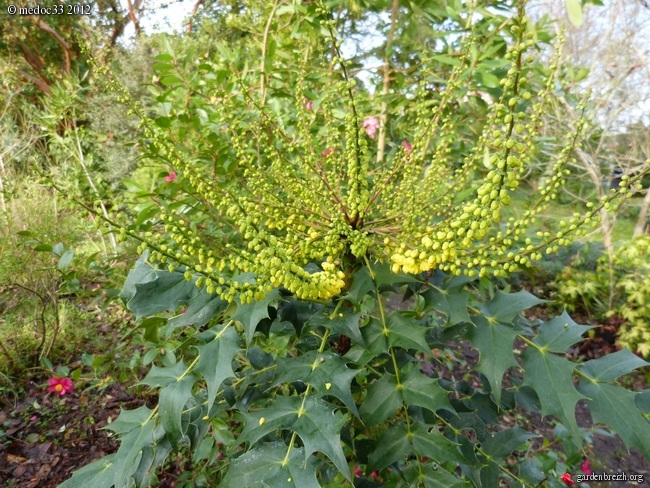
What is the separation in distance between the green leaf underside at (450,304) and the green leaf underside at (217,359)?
20.8 inches

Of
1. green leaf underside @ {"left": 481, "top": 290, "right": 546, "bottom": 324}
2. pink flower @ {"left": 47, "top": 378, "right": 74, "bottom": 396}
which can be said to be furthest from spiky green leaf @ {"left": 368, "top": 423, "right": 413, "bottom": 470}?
pink flower @ {"left": 47, "top": 378, "right": 74, "bottom": 396}

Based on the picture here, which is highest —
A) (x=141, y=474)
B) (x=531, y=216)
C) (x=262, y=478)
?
(x=531, y=216)

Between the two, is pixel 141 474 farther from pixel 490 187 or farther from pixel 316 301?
pixel 490 187

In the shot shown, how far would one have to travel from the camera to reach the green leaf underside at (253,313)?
35.5 inches

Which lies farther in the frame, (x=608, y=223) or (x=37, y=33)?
(x=37, y=33)

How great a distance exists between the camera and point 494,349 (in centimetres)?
99

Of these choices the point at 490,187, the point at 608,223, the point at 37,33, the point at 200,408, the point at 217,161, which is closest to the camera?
the point at 490,187

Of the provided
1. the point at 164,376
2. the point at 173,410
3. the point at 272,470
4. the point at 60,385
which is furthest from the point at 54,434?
the point at 272,470

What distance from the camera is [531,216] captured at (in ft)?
2.92

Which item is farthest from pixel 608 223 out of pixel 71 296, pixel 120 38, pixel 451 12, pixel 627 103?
pixel 120 38

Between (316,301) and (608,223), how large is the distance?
249 inches

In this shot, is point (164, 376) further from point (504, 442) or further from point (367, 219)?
point (504, 442)

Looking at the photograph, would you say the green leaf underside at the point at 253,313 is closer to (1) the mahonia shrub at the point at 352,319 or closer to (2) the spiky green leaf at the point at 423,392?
(1) the mahonia shrub at the point at 352,319

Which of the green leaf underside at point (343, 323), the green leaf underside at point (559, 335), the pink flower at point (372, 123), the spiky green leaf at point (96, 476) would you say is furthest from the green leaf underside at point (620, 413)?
the pink flower at point (372, 123)
